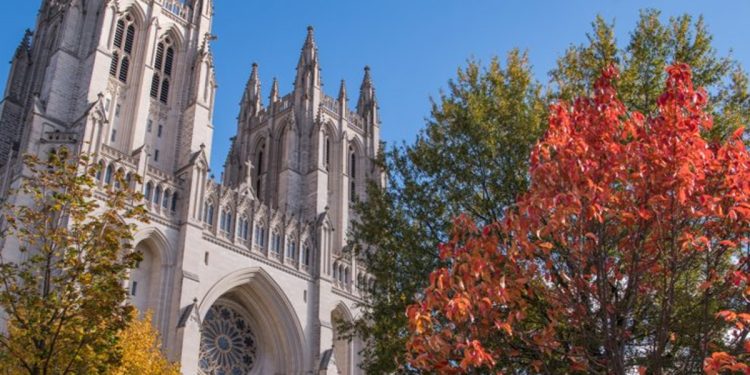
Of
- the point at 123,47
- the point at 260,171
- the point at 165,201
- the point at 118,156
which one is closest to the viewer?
the point at 118,156

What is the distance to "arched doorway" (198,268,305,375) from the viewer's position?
3228 centimetres

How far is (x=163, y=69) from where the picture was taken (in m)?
36.4

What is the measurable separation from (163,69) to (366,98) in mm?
18805

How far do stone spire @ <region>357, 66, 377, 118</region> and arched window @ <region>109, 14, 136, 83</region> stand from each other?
1936 centimetres

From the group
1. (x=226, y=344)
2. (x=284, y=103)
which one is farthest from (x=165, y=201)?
(x=284, y=103)

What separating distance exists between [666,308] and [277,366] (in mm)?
28748

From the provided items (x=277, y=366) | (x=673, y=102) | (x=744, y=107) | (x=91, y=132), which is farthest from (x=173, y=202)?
(x=673, y=102)

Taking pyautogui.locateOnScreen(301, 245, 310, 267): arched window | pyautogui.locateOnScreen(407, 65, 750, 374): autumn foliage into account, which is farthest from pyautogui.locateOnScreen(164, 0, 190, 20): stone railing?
pyautogui.locateOnScreen(407, 65, 750, 374): autumn foliage

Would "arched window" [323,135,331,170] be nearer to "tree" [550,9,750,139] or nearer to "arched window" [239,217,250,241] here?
"arched window" [239,217,250,241]

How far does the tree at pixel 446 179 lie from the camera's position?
13.1m

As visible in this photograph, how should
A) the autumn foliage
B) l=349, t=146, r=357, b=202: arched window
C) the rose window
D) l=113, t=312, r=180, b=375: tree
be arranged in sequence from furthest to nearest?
1. l=349, t=146, r=357, b=202: arched window
2. the rose window
3. l=113, t=312, r=180, b=375: tree
4. the autumn foliage

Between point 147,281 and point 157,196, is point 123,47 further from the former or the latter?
point 147,281

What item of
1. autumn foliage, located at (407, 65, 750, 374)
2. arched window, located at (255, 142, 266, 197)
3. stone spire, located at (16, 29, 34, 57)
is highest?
stone spire, located at (16, 29, 34, 57)

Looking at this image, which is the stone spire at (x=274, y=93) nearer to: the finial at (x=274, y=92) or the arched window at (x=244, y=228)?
the finial at (x=274, y=92)
